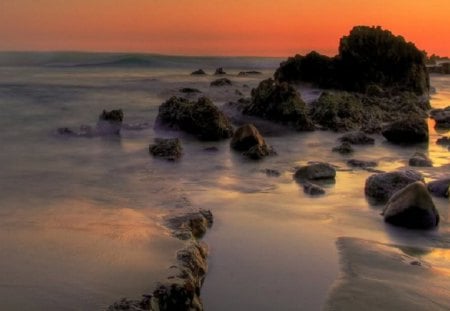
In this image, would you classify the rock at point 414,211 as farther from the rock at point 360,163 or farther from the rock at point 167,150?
the rock at point 167,150

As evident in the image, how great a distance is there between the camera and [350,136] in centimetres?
1034

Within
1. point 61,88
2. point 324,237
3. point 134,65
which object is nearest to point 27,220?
point 324,237

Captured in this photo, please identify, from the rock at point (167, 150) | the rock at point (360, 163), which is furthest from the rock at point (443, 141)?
the rock at point (167, 150)

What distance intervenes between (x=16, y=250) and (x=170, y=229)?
1.16 metres

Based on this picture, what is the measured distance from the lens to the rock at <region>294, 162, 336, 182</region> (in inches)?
277

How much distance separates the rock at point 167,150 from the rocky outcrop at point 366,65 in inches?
450

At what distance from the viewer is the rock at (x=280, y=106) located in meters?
12.1

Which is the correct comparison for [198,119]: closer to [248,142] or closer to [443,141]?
[248,142]

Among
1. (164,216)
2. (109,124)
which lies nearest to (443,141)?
(109,124)

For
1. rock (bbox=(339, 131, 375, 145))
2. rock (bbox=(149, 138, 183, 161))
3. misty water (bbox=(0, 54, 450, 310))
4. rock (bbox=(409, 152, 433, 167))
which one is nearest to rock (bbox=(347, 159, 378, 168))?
misty water (bbox=(0, 54, 450, 310))

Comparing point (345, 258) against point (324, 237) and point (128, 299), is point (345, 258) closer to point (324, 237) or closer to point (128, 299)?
point (324, 237)

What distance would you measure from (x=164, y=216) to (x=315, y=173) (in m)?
2.49

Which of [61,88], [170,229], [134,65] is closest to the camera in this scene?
[170,229]

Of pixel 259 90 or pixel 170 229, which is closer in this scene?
pixel 170 229
